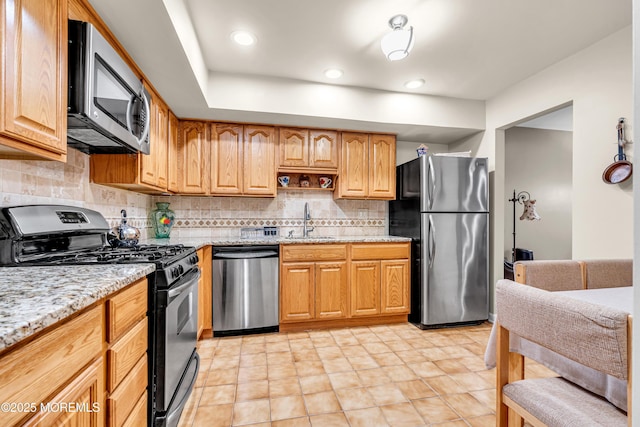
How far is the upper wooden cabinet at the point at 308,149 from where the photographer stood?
10.4 ft

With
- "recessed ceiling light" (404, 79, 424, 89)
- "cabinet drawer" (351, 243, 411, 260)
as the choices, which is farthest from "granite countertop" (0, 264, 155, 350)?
"recessed ceiling light" (404, 79, 424, 89)

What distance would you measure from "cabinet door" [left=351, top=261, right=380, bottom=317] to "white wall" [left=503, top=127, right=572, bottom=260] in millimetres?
2605

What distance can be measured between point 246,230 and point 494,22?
2797 millimetres

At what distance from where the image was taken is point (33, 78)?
105 cm

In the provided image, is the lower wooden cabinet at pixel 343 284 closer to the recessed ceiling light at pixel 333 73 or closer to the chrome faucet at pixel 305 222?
the chrome faucet at pixel 305 222

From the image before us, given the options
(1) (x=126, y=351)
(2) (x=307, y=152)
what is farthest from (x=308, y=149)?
(1) (x=126, y=351)

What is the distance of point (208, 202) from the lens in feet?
10.8

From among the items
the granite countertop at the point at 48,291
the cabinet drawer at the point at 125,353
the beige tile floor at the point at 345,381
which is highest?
the granite countertop at the point at 48,291

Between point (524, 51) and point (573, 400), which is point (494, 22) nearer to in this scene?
point (524, 51)

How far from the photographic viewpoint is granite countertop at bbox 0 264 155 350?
1.94ft

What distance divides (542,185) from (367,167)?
305cm

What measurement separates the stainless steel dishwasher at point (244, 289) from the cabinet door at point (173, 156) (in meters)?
0.74

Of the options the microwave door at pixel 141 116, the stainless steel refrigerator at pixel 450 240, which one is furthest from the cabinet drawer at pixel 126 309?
the stainless steel refrigerator at pixel 450 240

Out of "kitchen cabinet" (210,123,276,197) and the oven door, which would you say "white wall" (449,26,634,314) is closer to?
"kitchen cabinet" (210,123,276,197)
